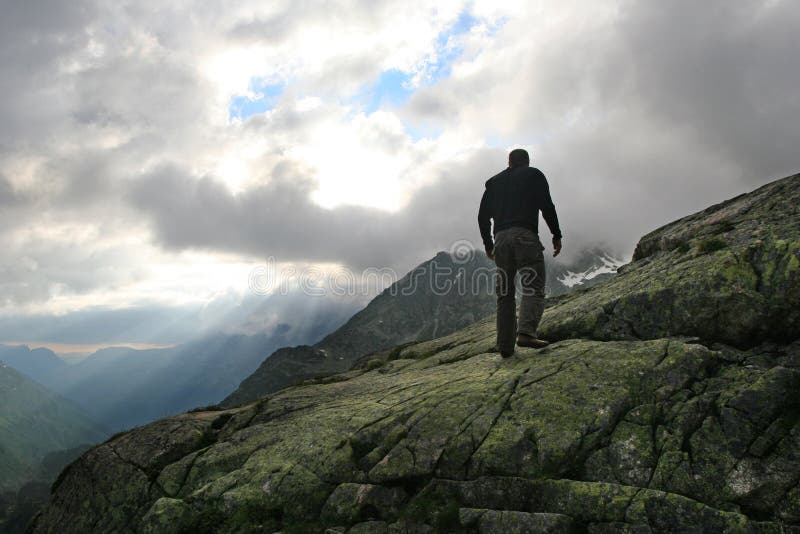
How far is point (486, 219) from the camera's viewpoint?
15.2 m

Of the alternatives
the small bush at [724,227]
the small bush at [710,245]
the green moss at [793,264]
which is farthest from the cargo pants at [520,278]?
the small bush at [724,227]

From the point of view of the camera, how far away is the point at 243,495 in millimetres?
Result: 11070

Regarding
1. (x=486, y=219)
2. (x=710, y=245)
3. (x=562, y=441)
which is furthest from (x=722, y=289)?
(x=486, y=219)

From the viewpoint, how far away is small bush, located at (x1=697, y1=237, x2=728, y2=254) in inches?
557

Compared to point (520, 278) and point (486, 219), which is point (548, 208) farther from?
point (520, 278)

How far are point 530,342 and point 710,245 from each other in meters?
6.92

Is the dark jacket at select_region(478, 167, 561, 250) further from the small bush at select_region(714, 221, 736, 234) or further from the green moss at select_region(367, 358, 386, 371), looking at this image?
the green moss at select_region(367, 358, 386, 371)

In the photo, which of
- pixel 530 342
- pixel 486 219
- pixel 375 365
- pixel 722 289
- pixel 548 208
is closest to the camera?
pixel 722 289

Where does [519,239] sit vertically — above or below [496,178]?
below

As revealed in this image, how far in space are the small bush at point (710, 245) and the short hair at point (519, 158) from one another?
21.9ft

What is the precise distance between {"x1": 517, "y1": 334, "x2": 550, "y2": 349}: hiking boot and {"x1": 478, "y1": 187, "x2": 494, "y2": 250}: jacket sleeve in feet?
10.7

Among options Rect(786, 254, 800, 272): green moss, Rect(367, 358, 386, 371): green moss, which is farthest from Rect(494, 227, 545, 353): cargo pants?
Rect(367, 358, 386, 371): green moss

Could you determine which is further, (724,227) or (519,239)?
(724,227)

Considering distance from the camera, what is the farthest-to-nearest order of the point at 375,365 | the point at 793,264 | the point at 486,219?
the point at 375,365
the point at 486,219
the point at 793,264
